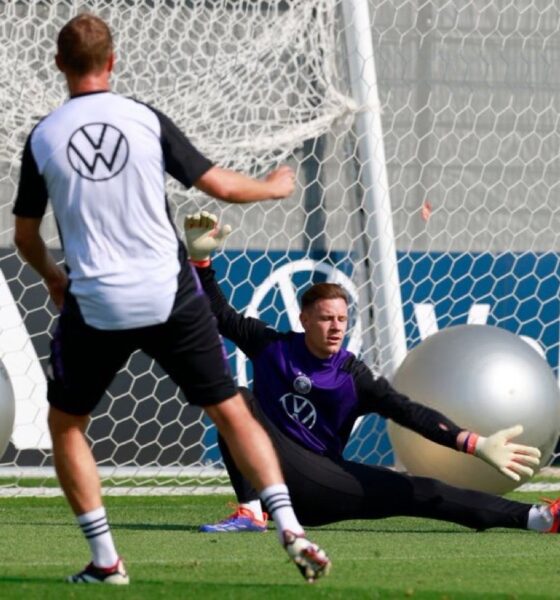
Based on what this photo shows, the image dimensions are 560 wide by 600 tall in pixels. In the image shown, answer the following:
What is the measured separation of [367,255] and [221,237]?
12.1 feet

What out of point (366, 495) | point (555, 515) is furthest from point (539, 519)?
point (366, 495)

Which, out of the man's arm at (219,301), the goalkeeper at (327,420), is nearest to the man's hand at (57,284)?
the goalkeeper at (327,420)

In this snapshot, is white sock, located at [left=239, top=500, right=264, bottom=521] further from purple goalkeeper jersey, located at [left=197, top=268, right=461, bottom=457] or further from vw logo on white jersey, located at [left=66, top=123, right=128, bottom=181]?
vw logo on white jersey, located at [left=66, top=123, right=128, bottom=181]

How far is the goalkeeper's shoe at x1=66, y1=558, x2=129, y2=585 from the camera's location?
4.84m

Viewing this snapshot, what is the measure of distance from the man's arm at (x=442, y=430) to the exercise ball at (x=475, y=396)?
109 centimetres

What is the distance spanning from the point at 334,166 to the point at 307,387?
3.94m

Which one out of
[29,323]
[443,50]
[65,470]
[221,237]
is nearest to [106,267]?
[65,470]

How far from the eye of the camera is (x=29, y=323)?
9938mm

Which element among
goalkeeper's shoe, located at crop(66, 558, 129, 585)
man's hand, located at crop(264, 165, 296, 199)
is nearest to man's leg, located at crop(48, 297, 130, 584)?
goalkeeper's shoe, located at crop(66, 558, 129, 585)

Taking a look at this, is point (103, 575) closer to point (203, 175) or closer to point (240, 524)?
point (203, 175)

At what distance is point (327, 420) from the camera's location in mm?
6738

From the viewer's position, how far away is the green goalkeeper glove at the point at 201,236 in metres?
6.55

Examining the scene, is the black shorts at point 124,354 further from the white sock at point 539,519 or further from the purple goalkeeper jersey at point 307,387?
the white sock at point 539,519

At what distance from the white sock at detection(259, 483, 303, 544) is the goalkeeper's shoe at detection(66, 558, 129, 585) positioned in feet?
1.43
